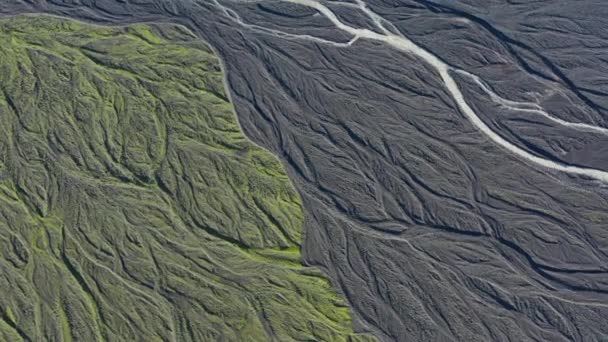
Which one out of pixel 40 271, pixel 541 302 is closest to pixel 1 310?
pixel 40 271

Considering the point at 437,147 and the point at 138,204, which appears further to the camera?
the point at 437,147

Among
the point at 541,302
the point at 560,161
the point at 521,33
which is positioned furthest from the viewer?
the point at 521,33

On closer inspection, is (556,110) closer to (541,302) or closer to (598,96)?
(598,96)

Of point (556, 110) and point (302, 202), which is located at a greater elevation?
point (556, 110)

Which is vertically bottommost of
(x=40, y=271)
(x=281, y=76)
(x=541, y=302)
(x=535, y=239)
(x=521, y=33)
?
(x=40, y=271)

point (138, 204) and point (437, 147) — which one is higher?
point (437, 147)
